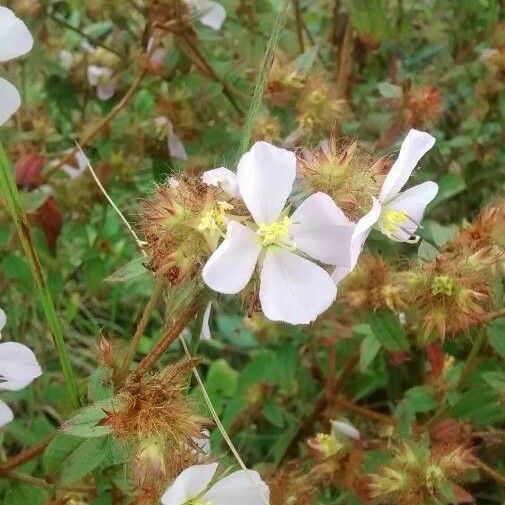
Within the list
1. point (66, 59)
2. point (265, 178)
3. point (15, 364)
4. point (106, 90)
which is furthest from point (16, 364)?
point (66, 59)

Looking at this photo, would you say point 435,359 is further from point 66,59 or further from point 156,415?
point 66,59

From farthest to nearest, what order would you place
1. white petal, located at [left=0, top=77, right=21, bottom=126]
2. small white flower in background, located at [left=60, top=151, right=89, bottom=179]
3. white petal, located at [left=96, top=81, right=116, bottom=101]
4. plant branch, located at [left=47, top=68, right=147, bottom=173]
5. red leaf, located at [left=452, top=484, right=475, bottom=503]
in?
1. white petal, located at [left=96, top=81, right=116, bottom=101]
2. small white flower in background, located at [left=60, top=151, right=89, bottom=179]
3. plant branch, located at [left=47, top=68, right=147, bottom=173]
4. red leaf, located at [left=452, top=484, right=475, bottom=503]
5. white petal, located at [left=0, top=77, right=21, bottom=126]

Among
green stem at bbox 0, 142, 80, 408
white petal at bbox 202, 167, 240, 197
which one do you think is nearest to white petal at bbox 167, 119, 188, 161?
green stem at bbox 0, 142, 80, 408

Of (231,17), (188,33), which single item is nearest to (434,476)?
(188,33)

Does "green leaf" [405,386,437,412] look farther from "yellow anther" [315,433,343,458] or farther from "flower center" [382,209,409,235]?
"flower center" [382,209,409,235]

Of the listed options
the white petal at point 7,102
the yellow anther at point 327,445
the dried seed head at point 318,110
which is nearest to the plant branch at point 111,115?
Answer: the dried seed head at point 318,110

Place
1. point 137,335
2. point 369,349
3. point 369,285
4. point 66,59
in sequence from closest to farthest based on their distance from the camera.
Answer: point 137,335, point 369,285, point 369,349, point 66,59
